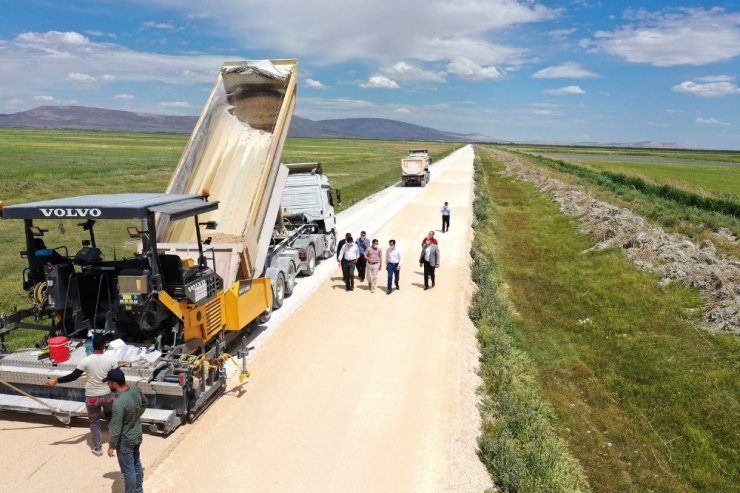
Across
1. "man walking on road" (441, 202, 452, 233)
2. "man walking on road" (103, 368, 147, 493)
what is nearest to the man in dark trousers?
"man walking on road" (441, 202, 452, 233)

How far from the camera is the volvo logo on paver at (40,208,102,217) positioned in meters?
7.29

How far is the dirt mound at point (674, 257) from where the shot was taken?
43.2 feet

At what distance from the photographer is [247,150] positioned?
13.9 meters

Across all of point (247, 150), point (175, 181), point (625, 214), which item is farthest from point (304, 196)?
point (625, 214)

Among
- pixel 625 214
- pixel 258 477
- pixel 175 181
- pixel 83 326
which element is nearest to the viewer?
pixel 258 477

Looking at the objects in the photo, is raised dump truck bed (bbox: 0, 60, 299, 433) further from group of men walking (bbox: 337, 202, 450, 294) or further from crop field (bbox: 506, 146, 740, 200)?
crop field (bbox: 506, 146, 740, 200)

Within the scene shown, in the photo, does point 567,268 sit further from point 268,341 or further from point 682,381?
point 268,341

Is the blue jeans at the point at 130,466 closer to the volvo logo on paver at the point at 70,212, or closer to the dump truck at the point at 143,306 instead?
the dump truck at the point at 143,306

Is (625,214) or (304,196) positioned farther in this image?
(625,214)

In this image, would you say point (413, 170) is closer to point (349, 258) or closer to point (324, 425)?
point (349, 258)

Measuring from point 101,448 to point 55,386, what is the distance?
4.35 ft

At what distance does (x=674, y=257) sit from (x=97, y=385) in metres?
17.8

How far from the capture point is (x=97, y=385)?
675cm

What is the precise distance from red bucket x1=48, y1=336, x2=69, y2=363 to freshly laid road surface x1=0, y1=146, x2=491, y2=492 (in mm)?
1034
